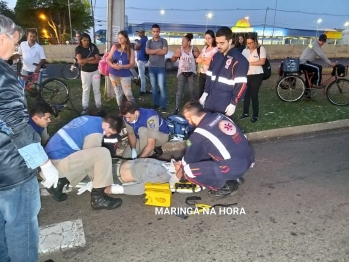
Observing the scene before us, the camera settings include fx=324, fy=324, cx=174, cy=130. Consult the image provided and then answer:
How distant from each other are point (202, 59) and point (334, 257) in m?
4.23

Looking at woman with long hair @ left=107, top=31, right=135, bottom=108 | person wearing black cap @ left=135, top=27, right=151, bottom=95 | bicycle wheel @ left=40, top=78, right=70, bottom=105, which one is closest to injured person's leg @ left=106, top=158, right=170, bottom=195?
woman with long hair @ left=107, top=31, right=135, bottom=108

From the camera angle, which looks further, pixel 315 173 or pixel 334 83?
pixel 334 83

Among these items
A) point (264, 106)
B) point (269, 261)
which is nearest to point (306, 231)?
point (269, 261)

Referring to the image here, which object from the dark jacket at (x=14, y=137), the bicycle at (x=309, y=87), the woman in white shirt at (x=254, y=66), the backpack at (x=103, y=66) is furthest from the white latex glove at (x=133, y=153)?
the bicycle at (x=309, y=87)

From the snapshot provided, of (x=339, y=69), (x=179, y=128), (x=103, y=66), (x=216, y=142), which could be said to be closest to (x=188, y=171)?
(x=216, y=142)

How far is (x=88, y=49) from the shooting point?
247 inches

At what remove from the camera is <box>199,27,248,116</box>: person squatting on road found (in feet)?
13.3

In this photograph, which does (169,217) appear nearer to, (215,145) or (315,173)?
(215,145)

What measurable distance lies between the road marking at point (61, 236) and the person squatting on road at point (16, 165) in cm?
65

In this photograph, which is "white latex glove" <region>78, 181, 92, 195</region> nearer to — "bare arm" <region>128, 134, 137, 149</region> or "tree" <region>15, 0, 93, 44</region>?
"bare arm" <region>128, 134, 137, 149</region>

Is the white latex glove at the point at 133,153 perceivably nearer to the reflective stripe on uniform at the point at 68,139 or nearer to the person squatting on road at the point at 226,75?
the reflective stripe on uniform at the point at 68,139

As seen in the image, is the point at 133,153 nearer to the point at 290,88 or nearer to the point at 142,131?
the point at 142,131

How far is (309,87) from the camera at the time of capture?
7855 millimetres

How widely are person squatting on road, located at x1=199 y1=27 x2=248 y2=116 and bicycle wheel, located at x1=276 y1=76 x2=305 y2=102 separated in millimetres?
4067
